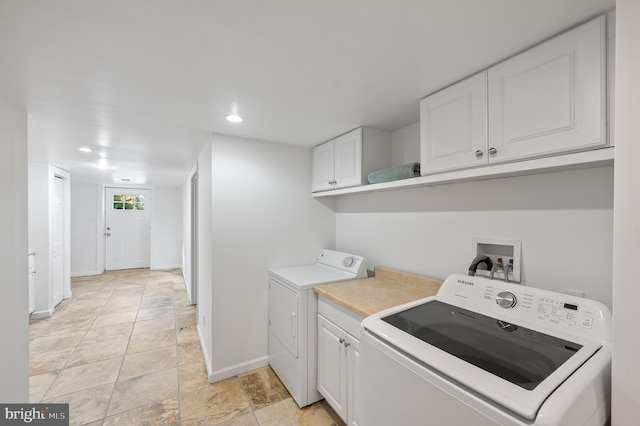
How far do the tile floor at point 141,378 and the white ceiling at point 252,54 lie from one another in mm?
2121

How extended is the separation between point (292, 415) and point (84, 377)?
6.21 feet

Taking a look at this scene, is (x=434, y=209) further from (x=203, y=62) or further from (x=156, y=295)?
(x=156, y=295)

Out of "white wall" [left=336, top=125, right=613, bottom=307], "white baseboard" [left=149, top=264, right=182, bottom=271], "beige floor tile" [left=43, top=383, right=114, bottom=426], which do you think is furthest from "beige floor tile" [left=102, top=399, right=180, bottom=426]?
"white baseboard" [left=149, top=264, right=182, bottom=271]

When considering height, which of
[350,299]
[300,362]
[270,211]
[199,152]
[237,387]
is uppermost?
[199,152]

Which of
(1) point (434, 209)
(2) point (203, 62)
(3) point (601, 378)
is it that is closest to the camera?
(3) point (601, 378)

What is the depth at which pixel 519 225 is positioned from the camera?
142cm

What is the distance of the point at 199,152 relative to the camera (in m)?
2.99

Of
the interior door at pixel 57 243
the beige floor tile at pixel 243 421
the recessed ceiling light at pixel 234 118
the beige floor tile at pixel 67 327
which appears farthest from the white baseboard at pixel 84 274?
the recessed ceiling light at pixel 234 118

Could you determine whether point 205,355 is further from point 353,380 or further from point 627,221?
point 627,221

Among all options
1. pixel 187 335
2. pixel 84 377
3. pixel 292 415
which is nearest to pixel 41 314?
pixel 84 377

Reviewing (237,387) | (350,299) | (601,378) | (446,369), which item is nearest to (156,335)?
(237,387)

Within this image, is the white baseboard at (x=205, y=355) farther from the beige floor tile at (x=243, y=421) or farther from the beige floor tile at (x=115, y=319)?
the beige floor tile at (x=115, y=319)

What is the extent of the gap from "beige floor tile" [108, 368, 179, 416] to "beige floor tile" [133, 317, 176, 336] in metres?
1.01

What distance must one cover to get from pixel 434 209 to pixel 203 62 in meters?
1.65
